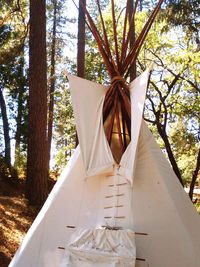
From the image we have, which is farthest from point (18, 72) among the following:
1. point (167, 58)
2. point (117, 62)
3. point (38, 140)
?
point (117, 62)

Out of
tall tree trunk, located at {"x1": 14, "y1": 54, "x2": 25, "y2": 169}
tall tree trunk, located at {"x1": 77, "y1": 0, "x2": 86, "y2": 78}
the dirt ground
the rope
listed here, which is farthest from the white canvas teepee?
tall tree trunk, located at {"x1": 14, "y1": 54, "x2": 25, "y2": 169}

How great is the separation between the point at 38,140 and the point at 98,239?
3.46 m

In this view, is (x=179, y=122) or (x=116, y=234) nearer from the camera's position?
(x=116, y=234)

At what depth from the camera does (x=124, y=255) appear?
311 centimetres

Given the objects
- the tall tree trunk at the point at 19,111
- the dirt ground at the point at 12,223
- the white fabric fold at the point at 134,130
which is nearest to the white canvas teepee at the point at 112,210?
the white fabric fold at the point at 134,130

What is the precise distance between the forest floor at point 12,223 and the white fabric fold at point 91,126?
1772mm

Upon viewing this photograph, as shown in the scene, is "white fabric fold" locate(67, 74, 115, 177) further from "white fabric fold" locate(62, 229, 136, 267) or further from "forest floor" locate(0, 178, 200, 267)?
"forest floor" locate(0, 178, 200, 267)

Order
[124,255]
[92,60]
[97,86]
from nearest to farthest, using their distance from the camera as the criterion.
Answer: [124,255]
[97,86]
[92,60]

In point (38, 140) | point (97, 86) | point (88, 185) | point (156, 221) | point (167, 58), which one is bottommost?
point (156, 221)

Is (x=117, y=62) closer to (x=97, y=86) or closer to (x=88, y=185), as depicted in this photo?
(x=97, y=86)

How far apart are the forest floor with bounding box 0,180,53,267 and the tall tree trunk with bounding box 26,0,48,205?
282 mm

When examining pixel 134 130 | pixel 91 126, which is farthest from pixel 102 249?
pixel 91 126

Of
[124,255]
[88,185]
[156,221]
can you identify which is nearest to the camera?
[124,255]

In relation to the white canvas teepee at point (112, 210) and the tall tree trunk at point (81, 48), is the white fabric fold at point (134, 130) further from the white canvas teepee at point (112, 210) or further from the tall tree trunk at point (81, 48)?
the tall tree trunk at point (81, 48)
